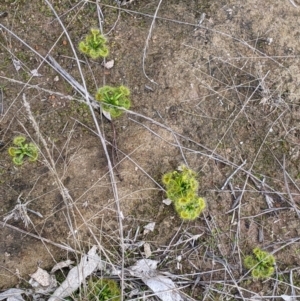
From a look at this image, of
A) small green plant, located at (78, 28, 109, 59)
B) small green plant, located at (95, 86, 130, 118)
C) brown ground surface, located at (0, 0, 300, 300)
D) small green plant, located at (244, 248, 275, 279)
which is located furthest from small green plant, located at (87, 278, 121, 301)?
small green plant, located at (78, 28, 109, 59)

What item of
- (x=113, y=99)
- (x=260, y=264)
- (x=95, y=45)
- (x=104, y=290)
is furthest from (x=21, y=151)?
(x=260, y=264)

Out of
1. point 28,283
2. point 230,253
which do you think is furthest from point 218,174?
point 28,283

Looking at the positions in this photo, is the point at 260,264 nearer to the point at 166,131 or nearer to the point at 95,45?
the point at 166,131

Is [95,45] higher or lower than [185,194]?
higher

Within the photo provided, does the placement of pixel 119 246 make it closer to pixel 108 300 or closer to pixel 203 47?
pixel 108 300

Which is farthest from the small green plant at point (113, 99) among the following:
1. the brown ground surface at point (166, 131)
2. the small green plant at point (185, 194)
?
the small green plant at point (185, 194)

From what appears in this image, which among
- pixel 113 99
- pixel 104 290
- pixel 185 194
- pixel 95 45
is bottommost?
pixel 104 290

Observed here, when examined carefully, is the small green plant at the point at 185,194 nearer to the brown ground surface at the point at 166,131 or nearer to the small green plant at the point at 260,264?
the brown ground surface at the point at 166,131

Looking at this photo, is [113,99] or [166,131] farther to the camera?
[166,131]
